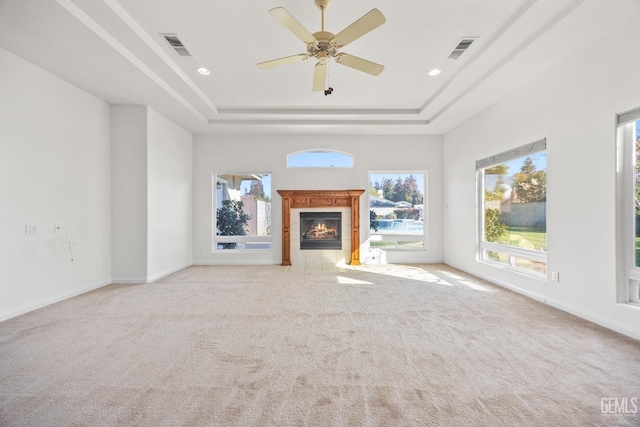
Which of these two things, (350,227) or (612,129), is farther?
(350,227)

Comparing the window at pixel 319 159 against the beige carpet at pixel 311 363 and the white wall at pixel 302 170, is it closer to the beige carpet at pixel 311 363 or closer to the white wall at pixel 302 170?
the white wall at pixel 302 170

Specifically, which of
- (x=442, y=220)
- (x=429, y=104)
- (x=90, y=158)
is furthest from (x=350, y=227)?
(x=90, y=158)

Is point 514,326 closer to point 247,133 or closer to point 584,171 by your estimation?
point 584,171

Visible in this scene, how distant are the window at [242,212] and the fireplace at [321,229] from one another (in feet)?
2.68

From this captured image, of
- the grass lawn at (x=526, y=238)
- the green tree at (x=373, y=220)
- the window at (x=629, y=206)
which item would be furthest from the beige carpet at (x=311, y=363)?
the green tree at (x=373, y=220)

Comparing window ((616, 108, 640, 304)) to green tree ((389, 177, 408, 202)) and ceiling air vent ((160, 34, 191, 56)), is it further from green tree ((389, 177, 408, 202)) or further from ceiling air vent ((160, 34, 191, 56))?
ceiling air vent ((160, 34, 191, 56))

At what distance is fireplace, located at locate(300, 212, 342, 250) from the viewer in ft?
21.6

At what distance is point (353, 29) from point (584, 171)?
295cm

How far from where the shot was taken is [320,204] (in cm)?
654

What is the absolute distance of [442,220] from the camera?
6.59m

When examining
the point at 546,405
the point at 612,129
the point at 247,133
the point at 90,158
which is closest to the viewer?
the point at 546,405

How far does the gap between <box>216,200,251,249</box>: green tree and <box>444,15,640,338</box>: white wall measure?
205 inches

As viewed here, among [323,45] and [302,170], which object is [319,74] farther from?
[302,170]

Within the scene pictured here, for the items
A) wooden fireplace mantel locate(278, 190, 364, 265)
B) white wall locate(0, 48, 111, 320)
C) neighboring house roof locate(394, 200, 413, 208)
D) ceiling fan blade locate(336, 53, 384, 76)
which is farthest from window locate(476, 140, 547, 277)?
white wall locate(0, 48, 111, 320)
